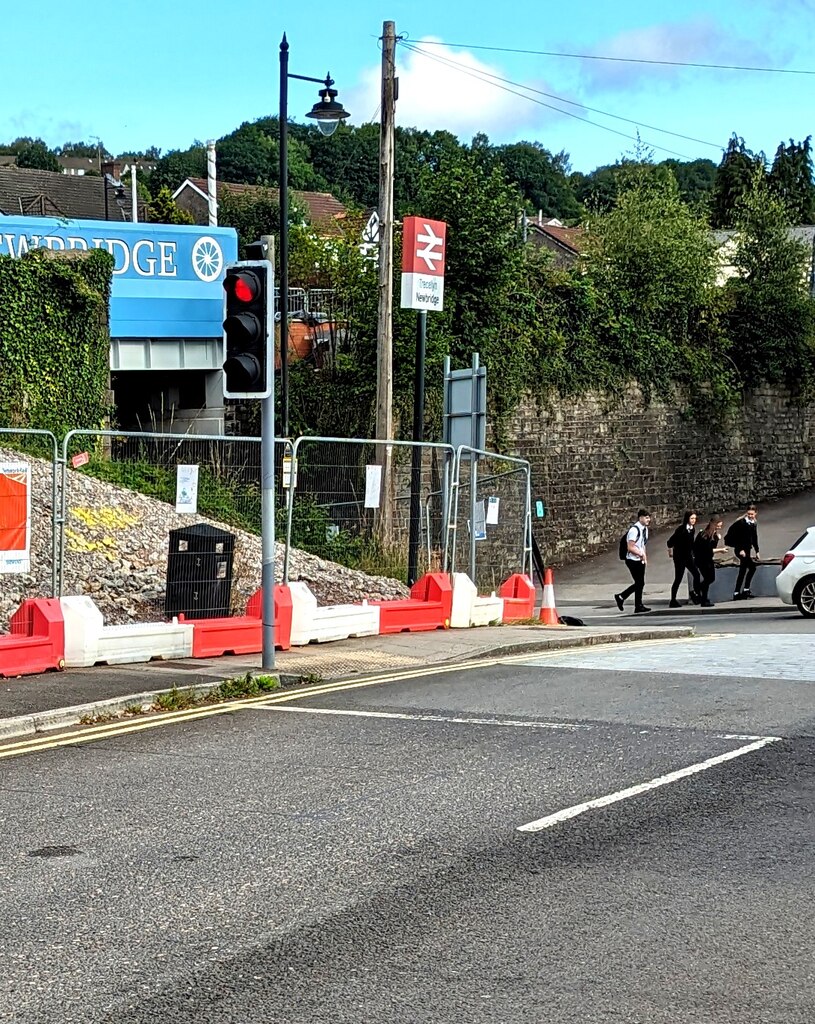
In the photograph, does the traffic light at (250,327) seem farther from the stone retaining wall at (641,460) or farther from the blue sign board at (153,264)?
the stone retaining wall at (641,460)

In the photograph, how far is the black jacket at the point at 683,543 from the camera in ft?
84.0

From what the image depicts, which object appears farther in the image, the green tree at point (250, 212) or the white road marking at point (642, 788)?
the green tree at point (250, 212)

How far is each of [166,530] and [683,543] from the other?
13840 mm

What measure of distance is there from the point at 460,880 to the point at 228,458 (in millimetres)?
9002

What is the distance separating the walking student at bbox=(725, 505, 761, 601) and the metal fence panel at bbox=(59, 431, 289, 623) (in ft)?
46.6

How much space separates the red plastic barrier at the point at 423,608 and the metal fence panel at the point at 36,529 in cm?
410

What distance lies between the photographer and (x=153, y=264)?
29.2m

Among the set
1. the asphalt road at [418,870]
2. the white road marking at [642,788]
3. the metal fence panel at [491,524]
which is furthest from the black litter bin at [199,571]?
the white road marking at [642,788]

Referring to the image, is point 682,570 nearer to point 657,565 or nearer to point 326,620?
point 657,565

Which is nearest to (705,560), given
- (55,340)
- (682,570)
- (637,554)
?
(682,570)

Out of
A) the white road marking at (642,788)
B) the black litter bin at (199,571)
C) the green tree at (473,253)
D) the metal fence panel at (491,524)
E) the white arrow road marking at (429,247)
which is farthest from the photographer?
the green tree at (473,253)

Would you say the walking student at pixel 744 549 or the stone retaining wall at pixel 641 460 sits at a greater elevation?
the stone retaining wall at pixel 641 460

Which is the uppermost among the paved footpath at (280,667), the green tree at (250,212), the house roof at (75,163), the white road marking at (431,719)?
the house roof at (75,163)

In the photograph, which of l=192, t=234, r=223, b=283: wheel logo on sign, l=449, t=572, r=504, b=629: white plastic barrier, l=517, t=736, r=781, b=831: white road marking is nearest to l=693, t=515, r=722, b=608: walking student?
l=449, t=572, r=504, b=629: white plastic barrier
